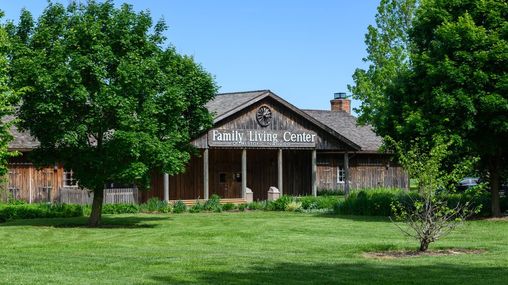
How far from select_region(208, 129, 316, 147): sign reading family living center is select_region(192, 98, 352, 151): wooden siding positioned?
0.25 meters

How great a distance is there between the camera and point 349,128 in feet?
185

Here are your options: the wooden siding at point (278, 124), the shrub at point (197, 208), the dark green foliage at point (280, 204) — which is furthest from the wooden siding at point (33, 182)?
the dark green foliage at point (280, 204)

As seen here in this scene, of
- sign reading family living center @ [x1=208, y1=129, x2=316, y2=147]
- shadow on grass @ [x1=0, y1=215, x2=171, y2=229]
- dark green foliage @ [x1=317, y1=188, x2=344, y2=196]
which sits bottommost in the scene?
shadow on grass @ [x1=0, y1=215, x2=171, y2=229]

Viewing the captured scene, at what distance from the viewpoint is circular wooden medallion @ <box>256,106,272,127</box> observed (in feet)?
144

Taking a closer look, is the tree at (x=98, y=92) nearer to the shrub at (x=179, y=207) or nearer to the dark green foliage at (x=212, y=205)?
the shrub at (x=179, y=207)

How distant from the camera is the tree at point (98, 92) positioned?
25.9m

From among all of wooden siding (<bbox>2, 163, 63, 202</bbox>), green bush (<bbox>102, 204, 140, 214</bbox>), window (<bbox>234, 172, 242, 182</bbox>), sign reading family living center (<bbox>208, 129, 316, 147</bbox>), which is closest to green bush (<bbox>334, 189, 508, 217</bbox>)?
sign reading family living center (<bbox>208, 129, 316, 147</bbox>)

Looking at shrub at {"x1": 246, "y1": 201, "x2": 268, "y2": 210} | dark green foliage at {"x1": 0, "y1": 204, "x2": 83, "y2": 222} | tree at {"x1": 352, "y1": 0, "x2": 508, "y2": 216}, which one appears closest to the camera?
tree at {"x1": 352, "y1": 0, "x2": 508, "y2": 216}

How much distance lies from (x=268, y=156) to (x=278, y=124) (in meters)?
4.57

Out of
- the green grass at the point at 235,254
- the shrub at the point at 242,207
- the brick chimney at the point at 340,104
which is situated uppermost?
the brick chimney at the point at 340,104

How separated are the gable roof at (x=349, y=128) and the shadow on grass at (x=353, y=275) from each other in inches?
1444

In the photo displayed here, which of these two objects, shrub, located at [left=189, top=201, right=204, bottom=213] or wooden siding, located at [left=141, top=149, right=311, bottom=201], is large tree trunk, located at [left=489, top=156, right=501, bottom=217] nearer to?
shrub, located at [left=189, top=201, right=204, bottom=213]

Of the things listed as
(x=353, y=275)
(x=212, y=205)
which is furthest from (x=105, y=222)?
(x=353, y=275)

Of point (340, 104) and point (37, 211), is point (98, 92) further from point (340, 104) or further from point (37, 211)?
point (340, 104)
